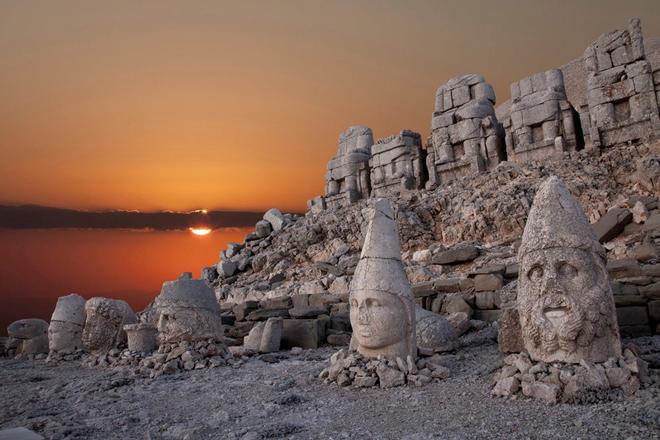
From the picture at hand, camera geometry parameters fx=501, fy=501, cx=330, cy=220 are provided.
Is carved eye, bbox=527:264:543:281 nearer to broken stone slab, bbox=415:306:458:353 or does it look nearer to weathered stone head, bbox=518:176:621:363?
weathered stone head, bbox=518:176:621:363

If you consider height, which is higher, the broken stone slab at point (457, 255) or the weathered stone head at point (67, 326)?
the broken stone slab at point (457, 255)

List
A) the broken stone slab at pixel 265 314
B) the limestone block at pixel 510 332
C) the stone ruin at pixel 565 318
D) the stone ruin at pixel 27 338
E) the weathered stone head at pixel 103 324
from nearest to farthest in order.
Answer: the stone ruin at pixel 565 318 < the limestone block at pixel 510 332 < the weathered stone head at pixel 103 324 < the broken stone slab at pixel 265 314 < the stone ruin at pixel 27 338

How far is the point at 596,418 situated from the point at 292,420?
2660 millimetres

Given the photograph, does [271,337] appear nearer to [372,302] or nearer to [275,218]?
[372,302]

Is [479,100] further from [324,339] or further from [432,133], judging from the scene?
[324,339]

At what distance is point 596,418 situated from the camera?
4.07 metres

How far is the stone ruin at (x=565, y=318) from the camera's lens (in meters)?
4.70

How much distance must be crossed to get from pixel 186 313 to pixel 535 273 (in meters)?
5.68

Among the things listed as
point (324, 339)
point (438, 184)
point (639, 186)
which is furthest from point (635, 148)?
point (324, 339)

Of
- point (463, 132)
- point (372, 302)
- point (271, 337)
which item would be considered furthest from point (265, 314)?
point (463, 132)

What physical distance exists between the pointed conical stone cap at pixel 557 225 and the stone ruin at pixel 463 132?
14.0 metres

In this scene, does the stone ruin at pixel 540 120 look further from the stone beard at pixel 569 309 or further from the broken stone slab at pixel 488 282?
the stone beard at pixel 569 309

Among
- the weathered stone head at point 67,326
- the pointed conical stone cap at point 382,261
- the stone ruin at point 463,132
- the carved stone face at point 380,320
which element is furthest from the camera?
the stone ruin at point 463,132

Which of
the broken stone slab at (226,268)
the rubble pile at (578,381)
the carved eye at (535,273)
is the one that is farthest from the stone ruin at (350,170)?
the rubble pile at (578,381)
